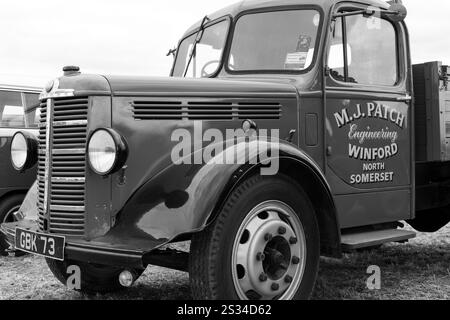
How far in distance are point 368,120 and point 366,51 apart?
560 mm

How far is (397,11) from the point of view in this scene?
439cm

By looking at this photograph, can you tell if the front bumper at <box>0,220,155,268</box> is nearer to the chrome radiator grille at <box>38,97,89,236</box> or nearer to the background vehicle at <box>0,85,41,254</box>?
the chrome radiator grille at <box>38,97,89,236</box>

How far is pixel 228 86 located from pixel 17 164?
5.44 ft

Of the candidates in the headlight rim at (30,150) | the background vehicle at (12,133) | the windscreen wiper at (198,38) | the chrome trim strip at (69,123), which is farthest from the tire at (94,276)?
the background vehicle at (12,133)

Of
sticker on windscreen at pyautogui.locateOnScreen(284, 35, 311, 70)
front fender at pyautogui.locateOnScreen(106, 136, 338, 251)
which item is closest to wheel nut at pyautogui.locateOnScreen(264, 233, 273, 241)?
front fender at pyautogui.locateOnScreen(106, 136, 338, 251)

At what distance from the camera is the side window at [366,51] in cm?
427

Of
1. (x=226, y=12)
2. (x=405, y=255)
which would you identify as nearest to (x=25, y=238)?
(x=226, y=12)

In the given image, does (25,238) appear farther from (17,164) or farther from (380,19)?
(380,19)

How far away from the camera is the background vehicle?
6348 millimetres

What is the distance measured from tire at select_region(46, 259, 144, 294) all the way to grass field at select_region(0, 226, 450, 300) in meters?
0.07

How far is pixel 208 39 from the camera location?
486 cm

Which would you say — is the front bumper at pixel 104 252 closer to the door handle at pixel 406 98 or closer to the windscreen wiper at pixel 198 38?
the windscreen wiper at pixel 198 38

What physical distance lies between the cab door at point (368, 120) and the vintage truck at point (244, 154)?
12mm

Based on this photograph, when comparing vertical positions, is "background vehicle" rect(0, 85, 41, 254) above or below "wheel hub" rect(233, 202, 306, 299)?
above
